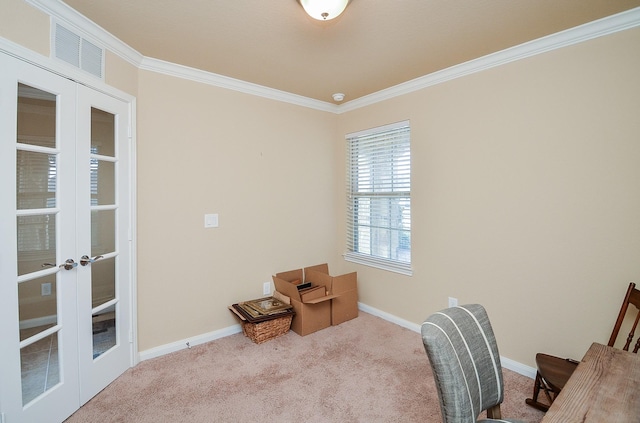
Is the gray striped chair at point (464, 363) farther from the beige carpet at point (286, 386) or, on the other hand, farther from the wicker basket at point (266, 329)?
the wicker basket at point (266, 329)

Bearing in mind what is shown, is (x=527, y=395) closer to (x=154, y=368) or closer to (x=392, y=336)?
(x=392, y=336)

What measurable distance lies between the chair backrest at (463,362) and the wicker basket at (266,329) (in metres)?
1.97

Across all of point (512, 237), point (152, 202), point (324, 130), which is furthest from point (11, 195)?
point (512, 237)

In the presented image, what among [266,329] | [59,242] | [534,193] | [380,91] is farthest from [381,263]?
[59,242]

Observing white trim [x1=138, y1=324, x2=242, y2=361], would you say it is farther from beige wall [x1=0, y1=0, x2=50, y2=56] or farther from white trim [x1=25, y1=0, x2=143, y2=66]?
white trim [x1=25, y1=0, x2=143, y2=66]

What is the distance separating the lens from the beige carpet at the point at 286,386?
1.91 m

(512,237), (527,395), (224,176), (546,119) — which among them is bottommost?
(527,395)

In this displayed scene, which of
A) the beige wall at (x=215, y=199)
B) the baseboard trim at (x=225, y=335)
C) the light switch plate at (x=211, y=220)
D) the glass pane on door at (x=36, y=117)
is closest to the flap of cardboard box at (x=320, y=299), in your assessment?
the beige wall at (x=215, y=199)

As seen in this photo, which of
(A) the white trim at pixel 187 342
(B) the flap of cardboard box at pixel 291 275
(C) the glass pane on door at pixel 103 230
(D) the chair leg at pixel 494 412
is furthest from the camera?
(B) the flap of cardboard box at pixel 291 275

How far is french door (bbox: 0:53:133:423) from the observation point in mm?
1601

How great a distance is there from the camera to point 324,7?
1.70 m

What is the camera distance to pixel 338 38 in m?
2.19

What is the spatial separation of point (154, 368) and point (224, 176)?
174cm

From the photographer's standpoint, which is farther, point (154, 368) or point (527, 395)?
point (154, 368)
